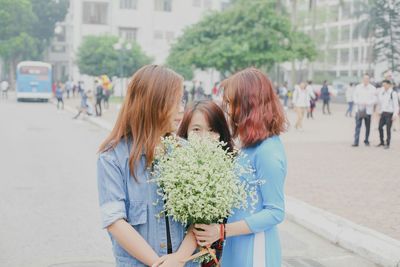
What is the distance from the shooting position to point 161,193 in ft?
7.91

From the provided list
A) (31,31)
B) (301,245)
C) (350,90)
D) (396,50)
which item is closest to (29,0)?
(31,31)

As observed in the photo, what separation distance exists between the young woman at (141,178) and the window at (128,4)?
59051 millimetres

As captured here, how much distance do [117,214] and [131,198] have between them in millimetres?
90

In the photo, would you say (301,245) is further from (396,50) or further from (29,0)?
(29,0)

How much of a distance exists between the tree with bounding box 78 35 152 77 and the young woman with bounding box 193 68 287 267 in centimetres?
4828

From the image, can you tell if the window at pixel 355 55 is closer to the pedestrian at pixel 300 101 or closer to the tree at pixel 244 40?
the tree at pixel 244 40

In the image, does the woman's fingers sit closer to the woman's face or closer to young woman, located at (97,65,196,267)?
young woman, located at (97,65,196,267)

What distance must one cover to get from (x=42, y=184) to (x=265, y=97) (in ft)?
24.7

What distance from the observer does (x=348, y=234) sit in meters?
6.27

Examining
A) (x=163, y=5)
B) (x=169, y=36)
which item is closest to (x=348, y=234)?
(x=169, y=36)

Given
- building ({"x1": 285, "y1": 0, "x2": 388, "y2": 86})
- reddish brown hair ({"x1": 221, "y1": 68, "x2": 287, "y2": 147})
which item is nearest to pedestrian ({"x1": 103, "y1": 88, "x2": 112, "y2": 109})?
reddish brown hair ({"x1": 221, "y1": 68, "x2": 287, "y2": 147})

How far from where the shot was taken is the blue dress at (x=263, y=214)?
2.73 meters

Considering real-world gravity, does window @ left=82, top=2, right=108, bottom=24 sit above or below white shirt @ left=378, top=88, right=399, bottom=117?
above

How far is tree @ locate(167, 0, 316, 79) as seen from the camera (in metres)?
33.2
